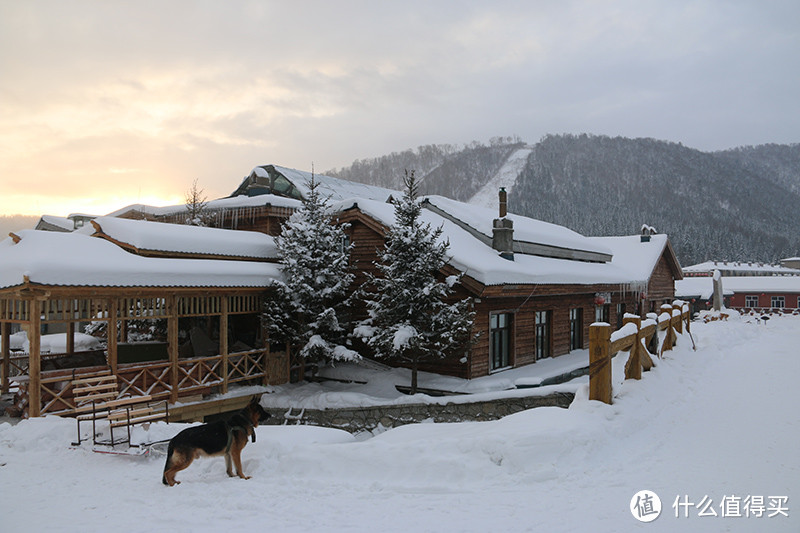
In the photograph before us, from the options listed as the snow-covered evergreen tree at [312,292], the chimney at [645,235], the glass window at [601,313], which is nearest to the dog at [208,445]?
the snow-covered evergreen tree at [312,292]

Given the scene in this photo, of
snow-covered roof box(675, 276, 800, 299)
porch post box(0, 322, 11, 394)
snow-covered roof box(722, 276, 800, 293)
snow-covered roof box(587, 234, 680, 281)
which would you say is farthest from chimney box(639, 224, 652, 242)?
snow-covered roof box(722, 276, 800, 293)

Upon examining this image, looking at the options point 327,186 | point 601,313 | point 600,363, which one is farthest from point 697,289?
point 600,363

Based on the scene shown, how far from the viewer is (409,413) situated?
12.7 meters

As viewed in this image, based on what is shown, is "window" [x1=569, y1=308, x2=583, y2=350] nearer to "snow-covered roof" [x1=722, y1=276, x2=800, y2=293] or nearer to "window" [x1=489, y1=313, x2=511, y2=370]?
"window" [x1=489, y1=313, x2=511, y2=370]

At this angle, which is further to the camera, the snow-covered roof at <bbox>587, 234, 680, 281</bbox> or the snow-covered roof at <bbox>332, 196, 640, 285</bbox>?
the snow-covered roof at <bbox>587, 234, 680, 281</bbox>

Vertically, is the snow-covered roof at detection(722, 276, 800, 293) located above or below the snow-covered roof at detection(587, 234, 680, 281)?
below

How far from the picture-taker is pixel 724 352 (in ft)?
48.5

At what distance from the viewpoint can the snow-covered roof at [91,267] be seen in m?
9.64

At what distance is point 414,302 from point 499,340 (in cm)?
404

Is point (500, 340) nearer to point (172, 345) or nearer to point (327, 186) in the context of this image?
point (172, 345)

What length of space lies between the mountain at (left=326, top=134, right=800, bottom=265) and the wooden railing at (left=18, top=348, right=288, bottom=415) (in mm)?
69119

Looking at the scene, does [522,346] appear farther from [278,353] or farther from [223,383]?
[223,383]

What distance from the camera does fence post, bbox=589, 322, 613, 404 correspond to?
7.70 meters

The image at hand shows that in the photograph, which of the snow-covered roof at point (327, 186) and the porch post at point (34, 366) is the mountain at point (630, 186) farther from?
the porch post at point (34, 366)
